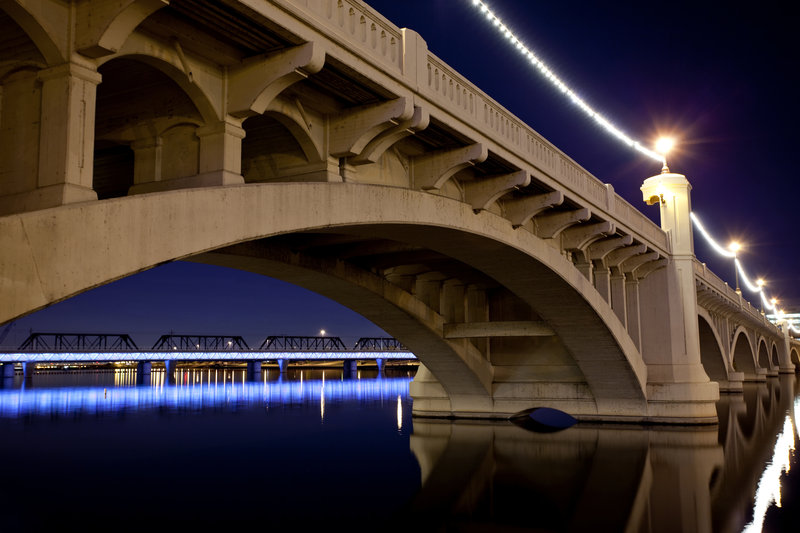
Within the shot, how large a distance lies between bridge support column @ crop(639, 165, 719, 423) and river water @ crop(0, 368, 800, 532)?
3.94 ft

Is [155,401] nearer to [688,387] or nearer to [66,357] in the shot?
[688,387]

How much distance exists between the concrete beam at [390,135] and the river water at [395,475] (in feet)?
21.2

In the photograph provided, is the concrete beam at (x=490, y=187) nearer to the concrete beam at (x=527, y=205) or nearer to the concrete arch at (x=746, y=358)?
the concrete beam at (x=527, y=205)

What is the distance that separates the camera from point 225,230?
8414 mm

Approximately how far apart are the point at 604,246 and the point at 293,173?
1499 cm

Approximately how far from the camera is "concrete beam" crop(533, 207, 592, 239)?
1966 cm

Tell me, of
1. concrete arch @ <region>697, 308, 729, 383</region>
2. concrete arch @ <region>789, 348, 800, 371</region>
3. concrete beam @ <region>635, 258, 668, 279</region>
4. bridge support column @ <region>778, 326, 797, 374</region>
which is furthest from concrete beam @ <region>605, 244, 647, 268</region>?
concrete arch @ <region>789, 348, 800, 371</region>

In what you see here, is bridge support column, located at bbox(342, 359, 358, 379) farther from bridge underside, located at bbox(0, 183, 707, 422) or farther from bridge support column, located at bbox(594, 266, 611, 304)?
bridge support column, located at bbox(594, 266, 611, 304)

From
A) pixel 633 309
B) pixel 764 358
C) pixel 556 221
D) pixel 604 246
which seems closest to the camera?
pixel 556 221

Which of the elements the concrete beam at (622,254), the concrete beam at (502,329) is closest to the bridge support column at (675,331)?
the concrete beam at (622,254)

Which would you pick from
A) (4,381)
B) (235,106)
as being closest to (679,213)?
(235,106)

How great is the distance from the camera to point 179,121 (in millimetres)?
9516

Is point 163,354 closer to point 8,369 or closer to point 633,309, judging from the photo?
Result: point 8,369

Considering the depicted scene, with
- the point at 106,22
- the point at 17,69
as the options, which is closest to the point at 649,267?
the point at 106,22
